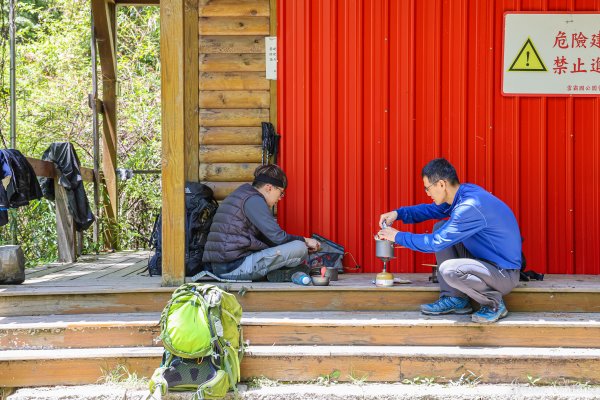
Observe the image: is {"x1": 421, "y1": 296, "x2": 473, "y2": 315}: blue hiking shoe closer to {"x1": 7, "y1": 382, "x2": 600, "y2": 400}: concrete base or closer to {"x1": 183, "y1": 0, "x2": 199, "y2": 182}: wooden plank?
{"x1": 7, "y1": 382, "x2": 600, "y2": 400}: concrete base

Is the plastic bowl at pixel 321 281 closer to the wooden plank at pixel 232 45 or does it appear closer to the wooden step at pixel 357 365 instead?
the wooden step at pixel 357 365

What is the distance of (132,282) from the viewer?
5.89 metres

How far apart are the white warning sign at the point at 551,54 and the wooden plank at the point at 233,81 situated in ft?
7.02

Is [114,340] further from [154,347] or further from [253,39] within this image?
[253,39]

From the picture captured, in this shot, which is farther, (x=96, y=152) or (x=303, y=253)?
(x=96, y=152)

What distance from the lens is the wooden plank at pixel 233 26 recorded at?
6.45 meters

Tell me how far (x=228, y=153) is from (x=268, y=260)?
1.27m

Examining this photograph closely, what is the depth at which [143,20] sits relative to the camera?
16438 millimetres

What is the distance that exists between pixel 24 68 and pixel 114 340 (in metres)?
12.4

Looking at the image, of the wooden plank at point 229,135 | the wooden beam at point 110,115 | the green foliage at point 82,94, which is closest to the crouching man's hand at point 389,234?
the wooden plank at point 229,135

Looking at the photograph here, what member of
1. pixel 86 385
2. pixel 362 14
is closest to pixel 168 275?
pixel 86 385

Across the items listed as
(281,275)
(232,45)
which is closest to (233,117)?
(232,45)

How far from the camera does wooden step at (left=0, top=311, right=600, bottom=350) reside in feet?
16.3

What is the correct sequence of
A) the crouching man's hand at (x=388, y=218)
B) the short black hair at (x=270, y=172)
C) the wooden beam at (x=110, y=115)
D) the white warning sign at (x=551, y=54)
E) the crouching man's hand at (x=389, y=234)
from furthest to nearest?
1. the wooden beam at (x=110, y=115)
2. the white warning sign at (x=551, y=54)
3. the short black hair at (x=270, y=172)
4. the crouching man's hand at (x=388, y=218)
5. the crouching man's hand at (x=389, y=234)
